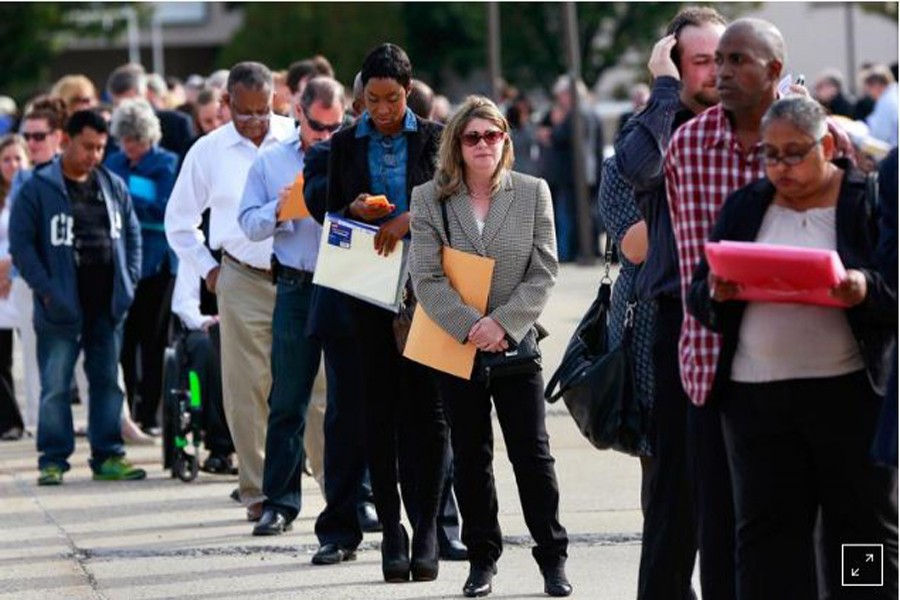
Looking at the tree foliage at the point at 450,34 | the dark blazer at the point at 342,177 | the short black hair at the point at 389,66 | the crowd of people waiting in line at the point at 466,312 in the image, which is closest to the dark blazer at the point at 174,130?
the crowd of people waiting in line at the point at 466,312

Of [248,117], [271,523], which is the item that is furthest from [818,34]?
[271,523]

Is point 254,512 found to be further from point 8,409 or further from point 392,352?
point 8,409

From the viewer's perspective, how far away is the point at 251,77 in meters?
9.75

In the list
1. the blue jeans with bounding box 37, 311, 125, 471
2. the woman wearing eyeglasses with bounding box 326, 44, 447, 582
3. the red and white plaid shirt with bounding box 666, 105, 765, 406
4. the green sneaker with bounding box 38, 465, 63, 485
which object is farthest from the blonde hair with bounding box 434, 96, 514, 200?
the green sneaker with bounding box 38, 465, 63, 485

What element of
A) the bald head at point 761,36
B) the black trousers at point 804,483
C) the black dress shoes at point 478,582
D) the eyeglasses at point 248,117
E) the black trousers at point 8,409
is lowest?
the black trousers at point 8,409

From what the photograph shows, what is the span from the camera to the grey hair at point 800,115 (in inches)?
223

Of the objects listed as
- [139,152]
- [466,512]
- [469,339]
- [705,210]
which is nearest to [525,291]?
[469,339]

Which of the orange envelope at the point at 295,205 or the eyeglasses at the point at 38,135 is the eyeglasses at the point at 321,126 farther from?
the eyeglasses at the point at 38,135

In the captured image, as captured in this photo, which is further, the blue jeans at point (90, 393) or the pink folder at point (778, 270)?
the blue jeans at point (90, 393)

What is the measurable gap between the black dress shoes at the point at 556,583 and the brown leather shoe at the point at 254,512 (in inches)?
88.0

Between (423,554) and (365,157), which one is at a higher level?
(365,157)

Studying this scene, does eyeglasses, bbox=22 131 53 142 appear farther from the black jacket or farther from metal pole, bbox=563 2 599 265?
metal pole, bbox=563 2 599 265

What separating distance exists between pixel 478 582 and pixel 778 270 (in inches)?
111

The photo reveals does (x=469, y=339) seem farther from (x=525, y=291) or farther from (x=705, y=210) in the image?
(x=705, y=210)
